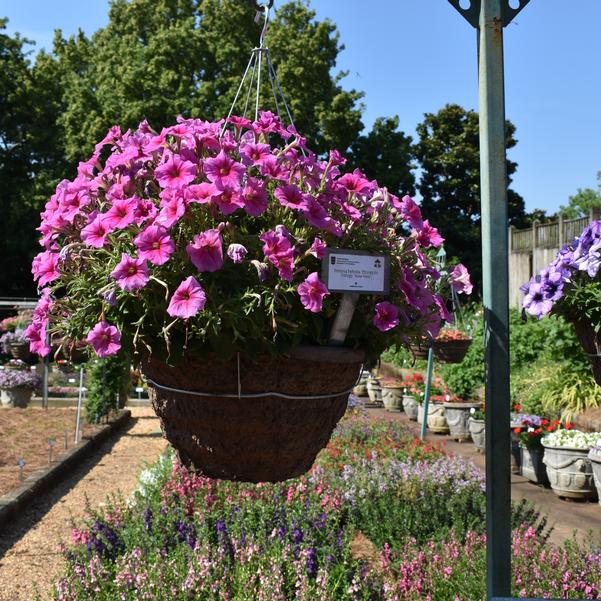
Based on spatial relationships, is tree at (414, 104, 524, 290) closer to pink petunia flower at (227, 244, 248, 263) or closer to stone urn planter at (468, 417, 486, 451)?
stone urn planter at (468, 417, 486, 451)

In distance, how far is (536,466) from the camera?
7562 mm

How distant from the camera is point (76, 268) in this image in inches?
70.1

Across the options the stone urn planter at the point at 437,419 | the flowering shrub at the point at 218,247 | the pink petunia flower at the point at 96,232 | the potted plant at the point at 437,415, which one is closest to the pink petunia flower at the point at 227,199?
the flowering shrub at the point at 218,247

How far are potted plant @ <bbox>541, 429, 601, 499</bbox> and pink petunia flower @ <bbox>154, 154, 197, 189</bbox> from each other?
619 centimetres

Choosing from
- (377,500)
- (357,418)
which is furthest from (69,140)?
(377,500)

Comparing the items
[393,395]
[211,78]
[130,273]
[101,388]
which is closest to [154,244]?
[130,273]

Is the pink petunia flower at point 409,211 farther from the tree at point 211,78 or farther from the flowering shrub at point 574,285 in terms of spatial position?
the tree at point 211,78

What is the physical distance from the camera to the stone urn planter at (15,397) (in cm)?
1241

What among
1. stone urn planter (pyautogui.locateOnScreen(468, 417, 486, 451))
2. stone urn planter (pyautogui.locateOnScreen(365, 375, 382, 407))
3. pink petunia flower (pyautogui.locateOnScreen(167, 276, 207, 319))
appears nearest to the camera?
pink petunia flower (pyautogui.locateOnScreen(167, 276, 207, 319))

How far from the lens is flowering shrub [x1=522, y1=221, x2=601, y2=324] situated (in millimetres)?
1928

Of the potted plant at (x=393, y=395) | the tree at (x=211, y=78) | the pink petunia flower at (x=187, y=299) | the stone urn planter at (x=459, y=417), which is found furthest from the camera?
the tree at (x=211, y=78)

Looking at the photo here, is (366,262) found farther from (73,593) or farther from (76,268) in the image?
(73,593)

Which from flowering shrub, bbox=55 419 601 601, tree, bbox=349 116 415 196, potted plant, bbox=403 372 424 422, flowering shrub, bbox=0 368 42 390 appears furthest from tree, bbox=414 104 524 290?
flowering shrub, bbox=55 419 601 601

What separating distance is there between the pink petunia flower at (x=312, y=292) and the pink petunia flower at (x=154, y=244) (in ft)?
0.89
